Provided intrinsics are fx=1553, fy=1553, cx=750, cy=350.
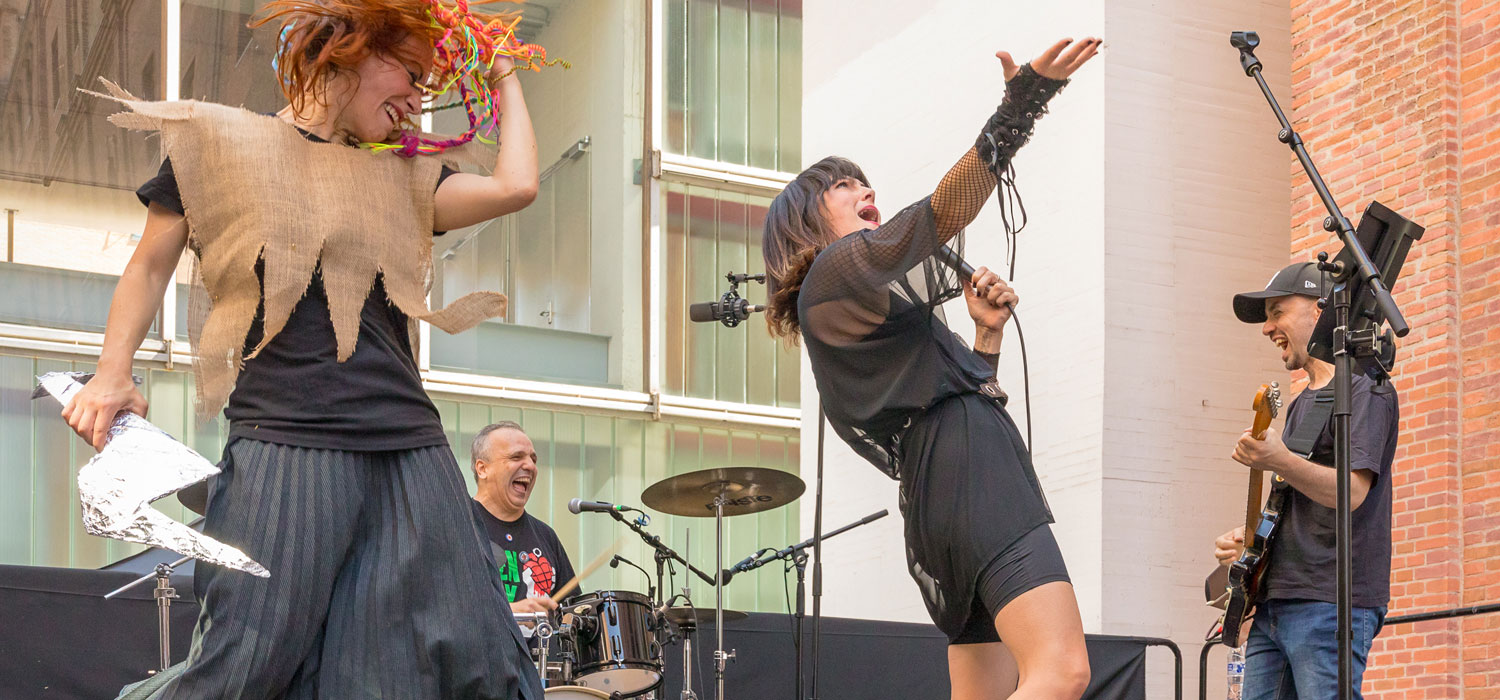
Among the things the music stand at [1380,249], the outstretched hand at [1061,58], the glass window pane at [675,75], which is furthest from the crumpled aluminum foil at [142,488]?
the glass window pane at [675,75]

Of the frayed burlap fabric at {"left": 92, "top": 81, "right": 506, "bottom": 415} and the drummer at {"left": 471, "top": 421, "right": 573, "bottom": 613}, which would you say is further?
the drummer at {"left": 471, "top": 421, "right": 573, "bottom": 613}

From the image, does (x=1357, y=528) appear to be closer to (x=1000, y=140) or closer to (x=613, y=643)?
(x=1000, y=140)

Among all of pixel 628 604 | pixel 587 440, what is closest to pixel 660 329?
pixel 587 440

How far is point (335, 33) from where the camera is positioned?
2412 millimetres

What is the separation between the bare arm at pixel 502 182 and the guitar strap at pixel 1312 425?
262 cm

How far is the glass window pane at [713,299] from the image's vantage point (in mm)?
11938

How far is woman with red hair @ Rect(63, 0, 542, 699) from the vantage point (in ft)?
7.46

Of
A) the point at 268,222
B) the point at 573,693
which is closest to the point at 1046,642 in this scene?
the point at 268,222

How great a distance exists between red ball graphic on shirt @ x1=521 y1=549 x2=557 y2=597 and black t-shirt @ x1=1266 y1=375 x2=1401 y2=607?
3.30 meters

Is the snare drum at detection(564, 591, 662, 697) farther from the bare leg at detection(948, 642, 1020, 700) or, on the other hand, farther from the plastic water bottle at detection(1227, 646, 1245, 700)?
the bare leg at detection(948, 642, 1020, 700)

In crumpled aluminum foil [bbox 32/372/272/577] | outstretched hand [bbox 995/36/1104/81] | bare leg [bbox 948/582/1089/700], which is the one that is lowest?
bare leg [bbox 948/582/1089/700]

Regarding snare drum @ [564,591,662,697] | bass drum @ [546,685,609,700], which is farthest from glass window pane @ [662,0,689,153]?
bass drum @ [546,685,609,700]

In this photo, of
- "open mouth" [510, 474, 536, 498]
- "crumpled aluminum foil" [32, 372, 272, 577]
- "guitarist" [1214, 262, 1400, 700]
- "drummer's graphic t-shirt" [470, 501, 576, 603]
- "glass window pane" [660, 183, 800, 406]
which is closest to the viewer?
"crumpled aluminum foil" [32, 372, 272, 577]

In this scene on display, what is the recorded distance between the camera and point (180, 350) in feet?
34.1
